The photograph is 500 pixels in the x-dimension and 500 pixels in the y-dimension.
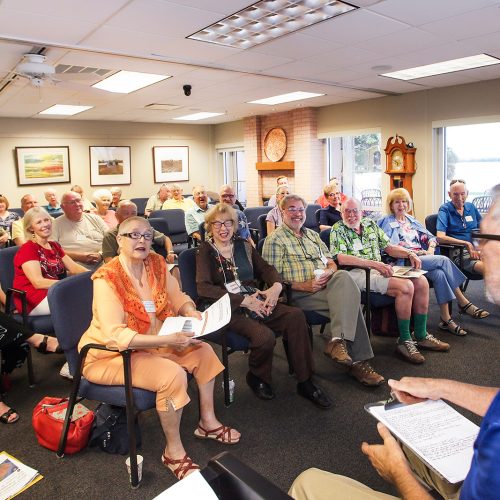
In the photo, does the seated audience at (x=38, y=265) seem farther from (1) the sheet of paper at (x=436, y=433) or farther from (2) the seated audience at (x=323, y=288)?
(1) the sheet of paper at (x=436, y=433)

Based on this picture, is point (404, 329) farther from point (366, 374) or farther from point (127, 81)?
point (127, 81)

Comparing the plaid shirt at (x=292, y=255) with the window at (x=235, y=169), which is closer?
the plaid shirt at (x=292, y=255)

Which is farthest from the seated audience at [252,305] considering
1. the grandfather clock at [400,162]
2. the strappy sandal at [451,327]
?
the grandfather clock at [400,162]

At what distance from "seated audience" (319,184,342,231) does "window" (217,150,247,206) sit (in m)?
5.65

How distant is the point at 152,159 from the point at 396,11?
7.93 meters

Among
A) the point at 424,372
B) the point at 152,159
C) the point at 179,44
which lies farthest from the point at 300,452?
the point at 152,159

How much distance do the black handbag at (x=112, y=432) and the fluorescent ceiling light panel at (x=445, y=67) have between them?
4.82 meters

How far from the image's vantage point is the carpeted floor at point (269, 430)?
2154 millimetres

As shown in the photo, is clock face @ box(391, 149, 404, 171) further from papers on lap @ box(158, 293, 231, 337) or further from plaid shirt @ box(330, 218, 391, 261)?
papers on lap @ box(158, 293, 231, 337)

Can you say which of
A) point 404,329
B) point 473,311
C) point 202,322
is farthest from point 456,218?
point 202,322

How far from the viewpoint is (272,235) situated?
11.0 feet

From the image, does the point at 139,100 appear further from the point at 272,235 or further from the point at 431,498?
the point at 431,498

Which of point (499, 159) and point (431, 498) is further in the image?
point (499, 159)

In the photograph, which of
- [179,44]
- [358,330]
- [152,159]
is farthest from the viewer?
[152,159]
